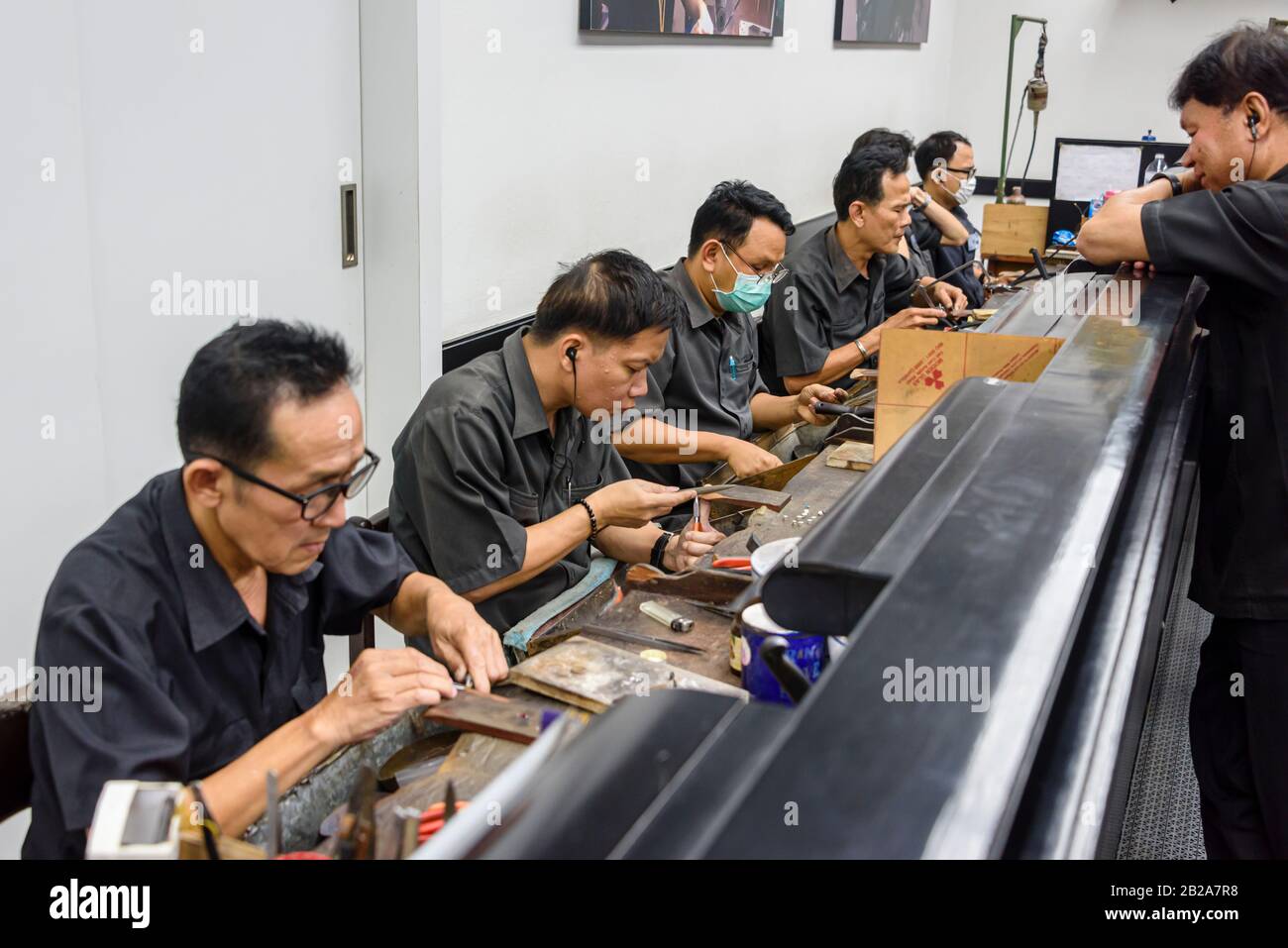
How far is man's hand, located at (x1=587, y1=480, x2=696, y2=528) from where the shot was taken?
2689 mm

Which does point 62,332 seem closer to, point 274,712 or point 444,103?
point 274,712

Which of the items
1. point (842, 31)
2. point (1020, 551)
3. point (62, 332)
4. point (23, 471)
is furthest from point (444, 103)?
point (842, 31)

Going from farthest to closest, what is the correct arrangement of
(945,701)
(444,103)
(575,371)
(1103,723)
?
(444,103) < (575,371) < (1103,723) < (945,701)

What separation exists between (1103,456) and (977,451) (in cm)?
14

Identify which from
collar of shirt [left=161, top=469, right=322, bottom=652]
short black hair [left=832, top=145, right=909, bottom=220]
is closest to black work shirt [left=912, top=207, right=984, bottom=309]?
short black hair [left=832, top=145, right=909, bottom=220]

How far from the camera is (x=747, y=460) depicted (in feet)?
11.2

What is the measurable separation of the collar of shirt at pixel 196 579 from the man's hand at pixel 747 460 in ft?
6.18

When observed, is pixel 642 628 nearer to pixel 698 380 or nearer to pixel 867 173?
pixel 698 380

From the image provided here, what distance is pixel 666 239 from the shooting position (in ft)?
16.1

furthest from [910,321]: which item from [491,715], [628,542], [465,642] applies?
[491,715]

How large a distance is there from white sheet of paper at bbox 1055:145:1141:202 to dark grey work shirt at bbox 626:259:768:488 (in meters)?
4.20

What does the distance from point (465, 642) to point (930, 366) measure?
134 cm

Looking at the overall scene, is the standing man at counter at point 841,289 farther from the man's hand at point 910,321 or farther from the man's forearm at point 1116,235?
the man's forearm at point 1116,235

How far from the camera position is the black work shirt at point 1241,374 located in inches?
84.9
